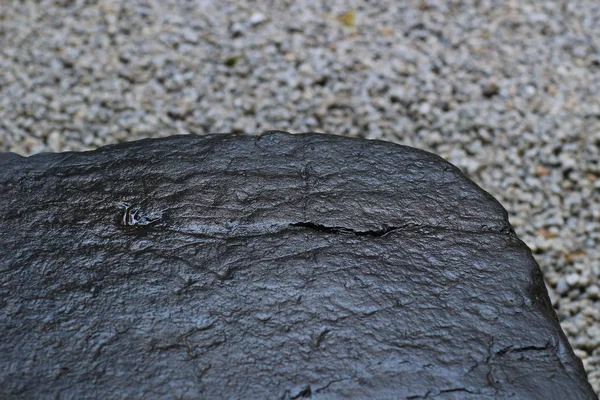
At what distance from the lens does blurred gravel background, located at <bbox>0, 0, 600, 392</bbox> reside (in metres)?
2.61

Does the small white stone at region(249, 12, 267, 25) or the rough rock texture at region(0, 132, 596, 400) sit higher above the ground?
the rough rock texture at region(0, 132, 596, 400)

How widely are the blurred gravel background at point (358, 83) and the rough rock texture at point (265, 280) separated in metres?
1.12

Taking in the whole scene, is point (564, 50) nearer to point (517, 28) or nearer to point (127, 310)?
point (517, 28)

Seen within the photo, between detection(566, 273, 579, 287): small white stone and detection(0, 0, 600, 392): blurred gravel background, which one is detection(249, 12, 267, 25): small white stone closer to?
detection(0, 0, 600, 392): blurred gravel background

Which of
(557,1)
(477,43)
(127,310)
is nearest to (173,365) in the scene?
(127,310)

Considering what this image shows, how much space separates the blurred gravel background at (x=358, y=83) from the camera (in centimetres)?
261

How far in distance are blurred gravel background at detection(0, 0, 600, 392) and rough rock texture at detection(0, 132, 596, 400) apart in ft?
3.68

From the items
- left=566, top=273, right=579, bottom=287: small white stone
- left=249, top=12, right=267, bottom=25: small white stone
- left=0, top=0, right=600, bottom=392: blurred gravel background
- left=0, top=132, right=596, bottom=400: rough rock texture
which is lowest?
left=566, top=273, right=579, bottom=287: small white stone

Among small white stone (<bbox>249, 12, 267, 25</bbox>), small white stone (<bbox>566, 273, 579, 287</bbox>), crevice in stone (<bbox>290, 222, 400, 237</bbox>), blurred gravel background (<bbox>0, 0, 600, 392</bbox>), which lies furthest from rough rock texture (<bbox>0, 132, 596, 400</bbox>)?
small white stone (<bbox>249, 12, 267, 25</bbox>)

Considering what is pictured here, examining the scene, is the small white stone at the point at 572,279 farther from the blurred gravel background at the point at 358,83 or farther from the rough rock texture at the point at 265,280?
the rough rock texture at the point at 265,280

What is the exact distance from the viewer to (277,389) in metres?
1.14

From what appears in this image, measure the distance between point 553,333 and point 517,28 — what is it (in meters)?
2.21

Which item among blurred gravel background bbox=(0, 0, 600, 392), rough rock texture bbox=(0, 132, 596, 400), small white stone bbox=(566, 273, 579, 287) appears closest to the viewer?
rough rock texture bbox=(0, 132, 596, 400)

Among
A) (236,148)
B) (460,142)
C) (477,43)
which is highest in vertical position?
(236,148)
